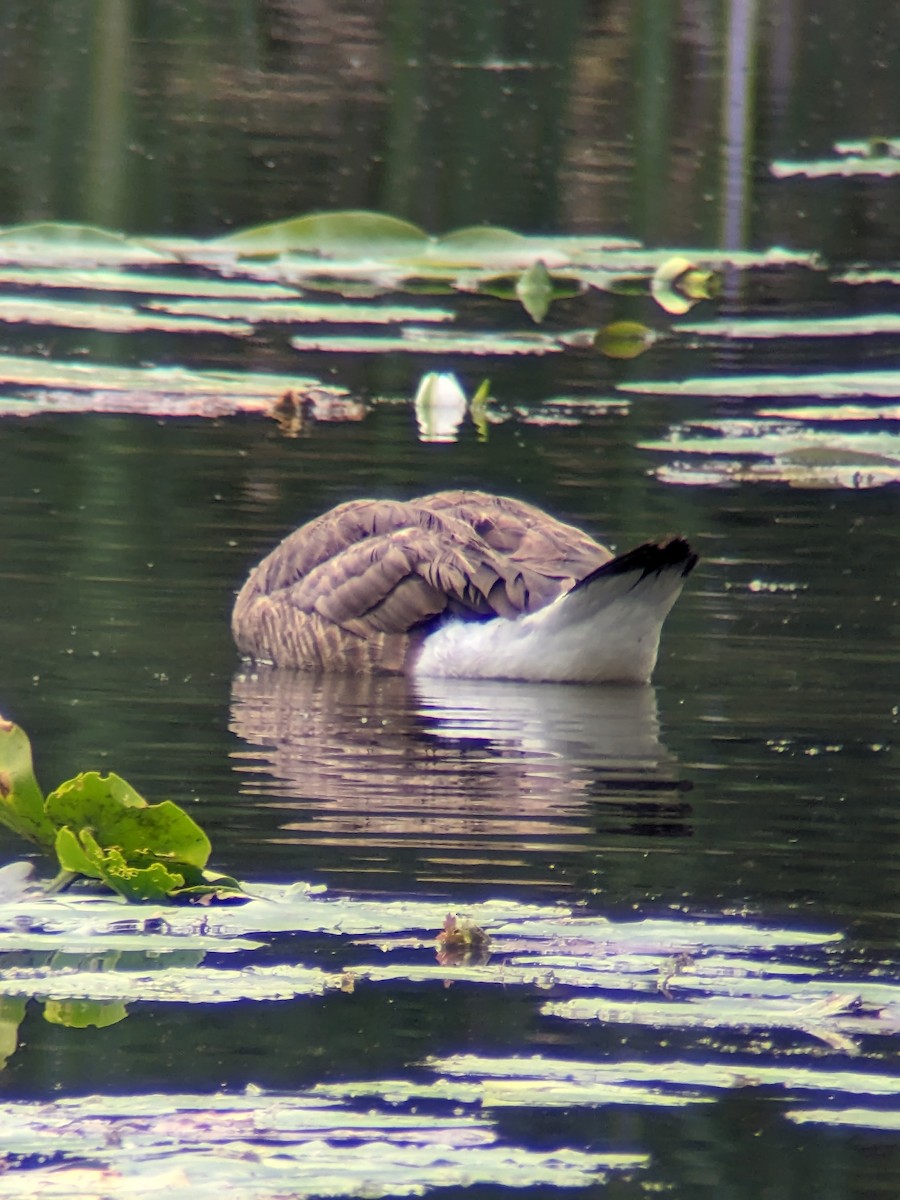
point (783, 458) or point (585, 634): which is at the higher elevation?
point (783, 458)

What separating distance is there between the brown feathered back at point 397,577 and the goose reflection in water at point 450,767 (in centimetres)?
11

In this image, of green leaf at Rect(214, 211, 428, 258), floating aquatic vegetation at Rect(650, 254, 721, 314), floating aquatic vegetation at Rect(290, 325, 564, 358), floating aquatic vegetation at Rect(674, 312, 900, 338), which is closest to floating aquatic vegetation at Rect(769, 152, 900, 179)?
floating aquatic vegetation at Rect(650, 254, 721, 314)

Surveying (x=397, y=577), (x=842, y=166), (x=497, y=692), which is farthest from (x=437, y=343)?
(x=497, y=692)

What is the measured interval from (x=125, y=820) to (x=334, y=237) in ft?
26.1

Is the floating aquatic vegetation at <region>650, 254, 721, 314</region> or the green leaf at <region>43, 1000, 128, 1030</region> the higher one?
the floating aquatic vegetation at <region>650, 254, 721, 314</region>

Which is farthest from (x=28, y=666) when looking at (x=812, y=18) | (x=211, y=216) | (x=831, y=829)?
(x=812, y=18)

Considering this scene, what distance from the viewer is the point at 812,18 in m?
25.0

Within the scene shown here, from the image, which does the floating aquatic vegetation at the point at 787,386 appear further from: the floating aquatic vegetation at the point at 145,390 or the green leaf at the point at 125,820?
the green leaf at the point at 125,820

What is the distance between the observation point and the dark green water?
4328 mm

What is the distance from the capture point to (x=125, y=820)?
512cm

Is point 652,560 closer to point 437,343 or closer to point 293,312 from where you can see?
point 437,343

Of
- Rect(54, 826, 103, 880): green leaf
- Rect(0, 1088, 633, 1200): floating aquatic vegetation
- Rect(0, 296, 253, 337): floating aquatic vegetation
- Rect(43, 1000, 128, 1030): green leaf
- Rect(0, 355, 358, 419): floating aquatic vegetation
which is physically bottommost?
Rect(43, 1000, 128, 1030): green leaf

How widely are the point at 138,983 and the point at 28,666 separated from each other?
292 centimetres

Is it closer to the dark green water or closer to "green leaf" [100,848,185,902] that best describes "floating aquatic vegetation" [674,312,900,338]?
the dark green water
